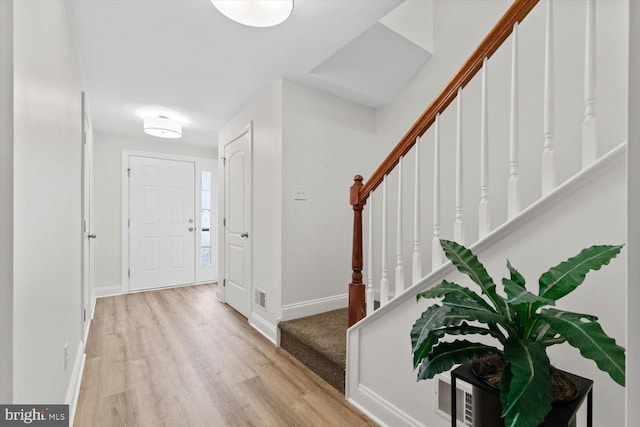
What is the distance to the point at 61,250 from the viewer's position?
1519mm

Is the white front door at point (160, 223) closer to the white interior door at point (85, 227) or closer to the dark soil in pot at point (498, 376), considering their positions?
the white interior door at point (85, 227)

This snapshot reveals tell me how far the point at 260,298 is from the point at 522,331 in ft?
7.93

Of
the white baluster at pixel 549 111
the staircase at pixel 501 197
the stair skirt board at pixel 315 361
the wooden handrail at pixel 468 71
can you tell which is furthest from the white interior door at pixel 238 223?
the white baluster at pixel 549 111

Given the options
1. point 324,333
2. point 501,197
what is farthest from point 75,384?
point 501,197

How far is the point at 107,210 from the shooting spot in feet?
13.5

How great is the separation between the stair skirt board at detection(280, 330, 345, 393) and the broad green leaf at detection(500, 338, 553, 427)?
1378mm

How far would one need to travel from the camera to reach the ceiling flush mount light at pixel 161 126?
3413 millimetres

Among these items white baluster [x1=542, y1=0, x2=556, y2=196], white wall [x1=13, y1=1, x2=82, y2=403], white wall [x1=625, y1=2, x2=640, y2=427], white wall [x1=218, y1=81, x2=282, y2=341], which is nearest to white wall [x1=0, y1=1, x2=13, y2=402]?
white wall [x1=13, y1=1, x2=82, y2=403]

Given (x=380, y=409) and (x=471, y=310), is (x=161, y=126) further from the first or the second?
(x=471, y=310)

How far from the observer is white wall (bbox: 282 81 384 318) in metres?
2.60

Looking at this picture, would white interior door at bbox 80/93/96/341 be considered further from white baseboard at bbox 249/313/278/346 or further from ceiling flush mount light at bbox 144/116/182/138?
white baseboard at bbox 249/313/278/346

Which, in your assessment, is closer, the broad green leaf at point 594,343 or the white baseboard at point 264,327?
the broad green leaf at point 594,343

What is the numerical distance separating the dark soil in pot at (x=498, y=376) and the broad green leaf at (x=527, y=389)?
14 centimetres

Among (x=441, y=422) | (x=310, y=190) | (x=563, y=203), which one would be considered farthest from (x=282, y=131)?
(x=441, y=422)
